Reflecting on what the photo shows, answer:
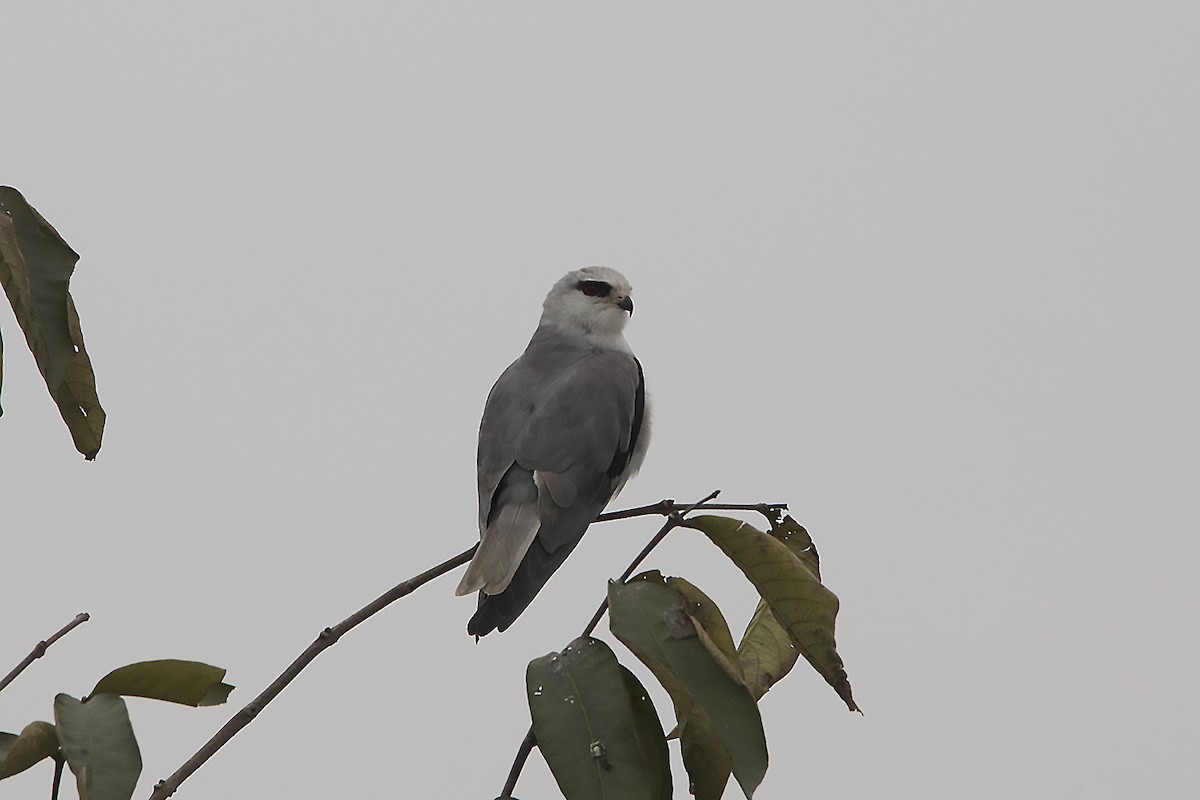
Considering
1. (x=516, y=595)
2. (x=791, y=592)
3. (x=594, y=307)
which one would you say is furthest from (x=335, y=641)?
(x=594, y=307)

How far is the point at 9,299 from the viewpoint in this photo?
6.45 ft

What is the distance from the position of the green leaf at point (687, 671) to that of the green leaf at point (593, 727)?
0.09m

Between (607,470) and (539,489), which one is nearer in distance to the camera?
(539,489)

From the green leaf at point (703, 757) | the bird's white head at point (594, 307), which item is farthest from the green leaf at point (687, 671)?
the bird's white head at point (594, 307)

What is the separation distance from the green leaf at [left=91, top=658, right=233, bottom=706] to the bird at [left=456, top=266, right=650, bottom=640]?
107 centimetres

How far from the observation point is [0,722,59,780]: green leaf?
1.84 m

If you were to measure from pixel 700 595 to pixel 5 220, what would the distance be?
4.29 ft

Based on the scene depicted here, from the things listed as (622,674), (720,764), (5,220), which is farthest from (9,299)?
(720,764)

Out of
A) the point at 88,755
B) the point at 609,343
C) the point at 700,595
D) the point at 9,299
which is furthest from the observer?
the point at 609,343

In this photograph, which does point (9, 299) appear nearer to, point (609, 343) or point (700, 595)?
point (700, 595)

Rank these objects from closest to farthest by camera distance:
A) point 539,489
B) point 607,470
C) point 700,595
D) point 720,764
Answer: point 720,764
point 700,595
point 539,489
point 607,470

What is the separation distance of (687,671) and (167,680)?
0.87 meters

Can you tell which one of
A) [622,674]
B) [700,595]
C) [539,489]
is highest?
[539,489]

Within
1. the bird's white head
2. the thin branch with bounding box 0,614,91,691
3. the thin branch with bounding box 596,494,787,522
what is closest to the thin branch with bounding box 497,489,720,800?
the thin branch with bounding box 596,494,787,522
